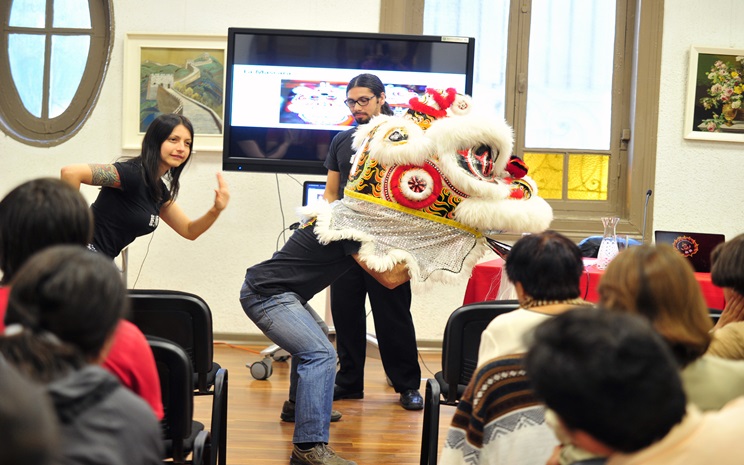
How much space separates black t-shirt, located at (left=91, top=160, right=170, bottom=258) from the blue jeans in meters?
0.63

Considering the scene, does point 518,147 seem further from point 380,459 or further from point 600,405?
point 600,405

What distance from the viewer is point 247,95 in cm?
466

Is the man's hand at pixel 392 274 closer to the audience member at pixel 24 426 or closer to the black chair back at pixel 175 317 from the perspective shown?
the black chair back at pixel 175 317

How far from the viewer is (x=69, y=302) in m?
1.19

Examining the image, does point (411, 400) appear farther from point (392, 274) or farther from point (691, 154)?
point (691, 154)

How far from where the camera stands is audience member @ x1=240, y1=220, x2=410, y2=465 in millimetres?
2836

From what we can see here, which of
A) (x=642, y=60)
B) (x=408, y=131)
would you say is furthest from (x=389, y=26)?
(x=408, y=131)

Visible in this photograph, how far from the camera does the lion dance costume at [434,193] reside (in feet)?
8.53

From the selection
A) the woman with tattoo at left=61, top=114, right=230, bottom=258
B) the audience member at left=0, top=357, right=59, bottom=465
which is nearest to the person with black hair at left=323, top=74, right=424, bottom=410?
the woman with tattoo at left=61, top=114, right=230, bottom=258

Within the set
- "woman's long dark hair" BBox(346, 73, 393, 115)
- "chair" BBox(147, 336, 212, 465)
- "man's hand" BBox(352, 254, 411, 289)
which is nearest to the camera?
"chair" BBox(147, 336, 212, 465)

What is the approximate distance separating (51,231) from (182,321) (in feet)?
2.88

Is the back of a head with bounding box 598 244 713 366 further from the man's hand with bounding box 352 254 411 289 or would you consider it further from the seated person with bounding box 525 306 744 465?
the man's hand with bounding box 352 254 411 289

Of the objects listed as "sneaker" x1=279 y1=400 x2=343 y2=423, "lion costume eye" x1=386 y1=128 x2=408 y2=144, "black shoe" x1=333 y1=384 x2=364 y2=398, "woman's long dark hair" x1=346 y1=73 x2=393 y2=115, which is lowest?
"black shoe" x1=333 y1=384 x2=364 y2=398

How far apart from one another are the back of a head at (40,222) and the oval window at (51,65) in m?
3.85
